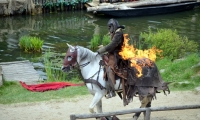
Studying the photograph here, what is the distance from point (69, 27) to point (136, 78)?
→ 55.3 feet

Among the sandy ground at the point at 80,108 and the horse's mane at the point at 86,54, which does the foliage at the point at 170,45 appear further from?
the horse's mane at the point at 86,54

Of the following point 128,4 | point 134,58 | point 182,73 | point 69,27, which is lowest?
point 182,73

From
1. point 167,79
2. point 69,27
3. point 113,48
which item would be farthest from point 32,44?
point 113,48

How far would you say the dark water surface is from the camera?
811 inches

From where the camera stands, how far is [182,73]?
43.0ft

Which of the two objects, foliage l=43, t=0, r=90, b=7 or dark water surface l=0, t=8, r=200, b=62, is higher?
foliage l=43, t=0, r=90, b=7

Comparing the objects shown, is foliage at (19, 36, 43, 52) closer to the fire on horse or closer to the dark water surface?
the dark water surface

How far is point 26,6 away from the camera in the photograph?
27.0m

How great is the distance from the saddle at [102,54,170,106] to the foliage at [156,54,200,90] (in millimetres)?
3654

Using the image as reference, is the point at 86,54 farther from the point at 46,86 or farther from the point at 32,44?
the point at 32,44

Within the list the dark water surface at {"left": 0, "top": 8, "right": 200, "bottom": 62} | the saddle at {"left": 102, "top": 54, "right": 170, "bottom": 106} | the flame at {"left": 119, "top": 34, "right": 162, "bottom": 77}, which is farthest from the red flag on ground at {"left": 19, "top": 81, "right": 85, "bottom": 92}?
the dark water surface at {"left": 0, "top": 8, "right": 200, "bottom": 62}

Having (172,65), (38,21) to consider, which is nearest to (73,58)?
(172,65)

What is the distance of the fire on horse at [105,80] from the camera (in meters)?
8.32

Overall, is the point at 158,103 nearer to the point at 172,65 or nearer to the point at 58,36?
the point at 172,65
